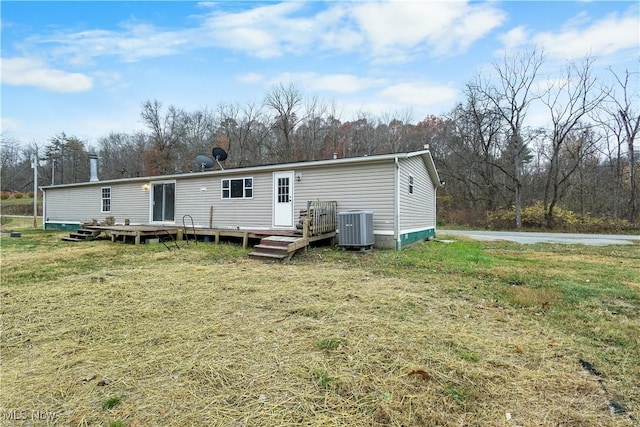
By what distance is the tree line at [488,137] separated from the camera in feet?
60.5

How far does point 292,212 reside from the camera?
32.8 feet

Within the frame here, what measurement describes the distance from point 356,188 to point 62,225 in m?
16.3

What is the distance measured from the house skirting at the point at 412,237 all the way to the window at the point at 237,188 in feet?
16.9

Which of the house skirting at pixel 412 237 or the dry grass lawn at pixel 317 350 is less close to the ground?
the house skirting at pixel 412 237

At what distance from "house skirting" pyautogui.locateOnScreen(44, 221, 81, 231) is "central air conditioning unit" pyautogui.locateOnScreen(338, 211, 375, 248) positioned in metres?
14.5

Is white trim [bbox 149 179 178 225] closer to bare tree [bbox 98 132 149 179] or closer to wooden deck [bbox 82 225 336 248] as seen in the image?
wooden deck [bbox 82 225 336 248]

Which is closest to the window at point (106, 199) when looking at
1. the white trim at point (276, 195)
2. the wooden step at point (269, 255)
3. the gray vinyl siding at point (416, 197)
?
the white trim at point (276, 195)

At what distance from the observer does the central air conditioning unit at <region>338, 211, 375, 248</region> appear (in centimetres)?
799

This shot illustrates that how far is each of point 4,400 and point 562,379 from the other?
365cm

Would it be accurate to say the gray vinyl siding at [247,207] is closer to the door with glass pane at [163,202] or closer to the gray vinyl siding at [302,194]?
the gray vinyl siding at [302,194]

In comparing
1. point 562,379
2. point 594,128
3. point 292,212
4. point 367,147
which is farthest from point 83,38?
point 594,128

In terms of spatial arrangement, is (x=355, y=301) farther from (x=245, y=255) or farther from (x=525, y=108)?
(x=525, y=108)

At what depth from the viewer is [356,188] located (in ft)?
29.6

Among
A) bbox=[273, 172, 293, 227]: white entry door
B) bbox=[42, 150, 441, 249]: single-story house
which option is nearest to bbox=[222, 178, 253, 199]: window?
bbox=[42, 150, 441, 249]: single-story house
